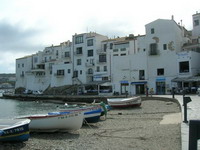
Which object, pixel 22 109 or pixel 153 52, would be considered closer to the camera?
pixel 22 109

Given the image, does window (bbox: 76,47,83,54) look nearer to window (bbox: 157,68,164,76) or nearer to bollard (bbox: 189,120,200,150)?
window (bbox: 157,68,164,76)

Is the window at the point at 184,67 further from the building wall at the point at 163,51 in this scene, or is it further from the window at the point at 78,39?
the window at the point at 78,39

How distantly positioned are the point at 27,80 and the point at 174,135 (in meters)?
74.3

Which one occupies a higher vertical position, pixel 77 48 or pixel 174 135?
pixel 77 48

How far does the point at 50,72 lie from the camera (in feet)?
241

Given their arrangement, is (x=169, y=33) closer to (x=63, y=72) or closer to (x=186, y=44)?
(x=186, y=44)

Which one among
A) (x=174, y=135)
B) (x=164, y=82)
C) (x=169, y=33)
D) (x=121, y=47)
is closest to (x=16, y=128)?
(x=174, y=135)

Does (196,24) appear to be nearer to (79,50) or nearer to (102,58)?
(102,58)

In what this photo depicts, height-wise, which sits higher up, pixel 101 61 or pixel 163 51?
pixel 163 51

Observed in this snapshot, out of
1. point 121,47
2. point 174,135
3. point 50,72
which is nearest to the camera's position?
point 174,135

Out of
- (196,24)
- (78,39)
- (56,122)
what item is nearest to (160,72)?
(196,24)

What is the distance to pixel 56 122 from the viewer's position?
13484 mm

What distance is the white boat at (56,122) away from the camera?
13.5 meters

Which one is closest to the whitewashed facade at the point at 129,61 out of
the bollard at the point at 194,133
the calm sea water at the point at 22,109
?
the calm sea water at the point at 22,109
